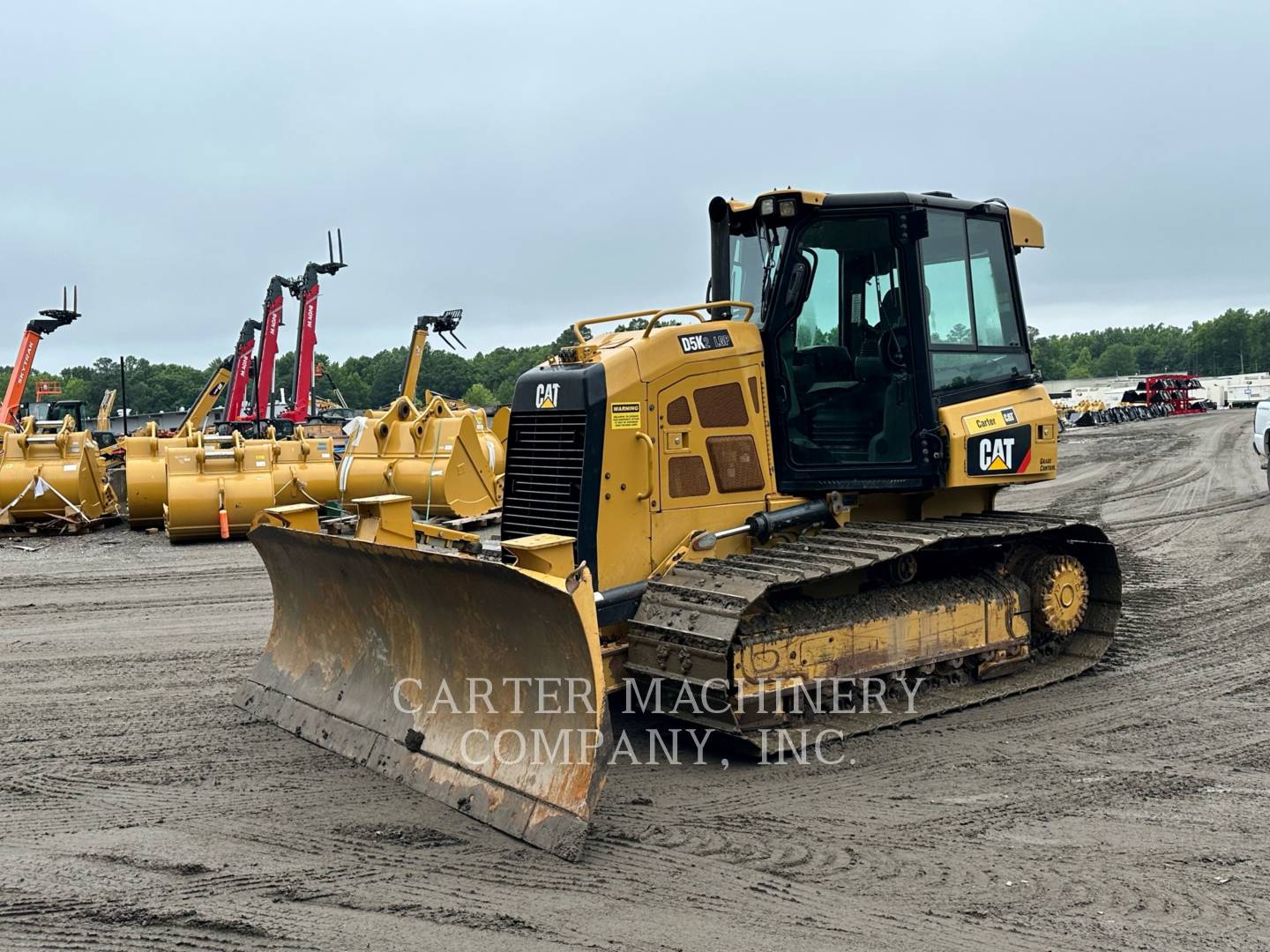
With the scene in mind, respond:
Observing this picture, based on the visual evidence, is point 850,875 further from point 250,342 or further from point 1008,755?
point 250,342

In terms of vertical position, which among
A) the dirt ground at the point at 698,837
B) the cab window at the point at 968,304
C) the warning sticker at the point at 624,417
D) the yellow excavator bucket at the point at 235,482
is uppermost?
the cab window at the point at 968,304

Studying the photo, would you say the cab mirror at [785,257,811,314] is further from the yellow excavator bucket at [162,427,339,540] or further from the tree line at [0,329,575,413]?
the tree line at [0,329,575,413]

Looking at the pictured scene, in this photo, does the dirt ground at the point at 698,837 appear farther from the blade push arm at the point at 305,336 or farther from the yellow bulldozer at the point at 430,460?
the blade push arm at the point at 305,336

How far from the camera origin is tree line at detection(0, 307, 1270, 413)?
58766 millimetres

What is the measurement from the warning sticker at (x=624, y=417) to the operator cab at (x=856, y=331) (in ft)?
3.21

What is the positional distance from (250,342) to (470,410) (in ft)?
38.6

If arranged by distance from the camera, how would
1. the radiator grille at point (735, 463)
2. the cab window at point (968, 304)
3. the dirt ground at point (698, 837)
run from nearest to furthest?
1. the dirt ground at point (698, 837)
2. the radiator grille at point (735, 463)
3. the cab window at point (968, 304)

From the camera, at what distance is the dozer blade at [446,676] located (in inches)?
182

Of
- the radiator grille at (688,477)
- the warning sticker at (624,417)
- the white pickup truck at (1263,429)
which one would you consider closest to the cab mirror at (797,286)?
the radiator grille at (688,477)

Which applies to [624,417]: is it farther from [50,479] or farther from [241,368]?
[241,368]

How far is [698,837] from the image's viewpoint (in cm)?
458

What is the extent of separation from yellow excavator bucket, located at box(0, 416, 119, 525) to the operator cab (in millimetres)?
14314

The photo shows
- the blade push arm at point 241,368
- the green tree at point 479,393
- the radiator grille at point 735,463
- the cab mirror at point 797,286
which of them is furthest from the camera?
the green tree at point 479,393

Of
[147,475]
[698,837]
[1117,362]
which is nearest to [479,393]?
[147,475]
